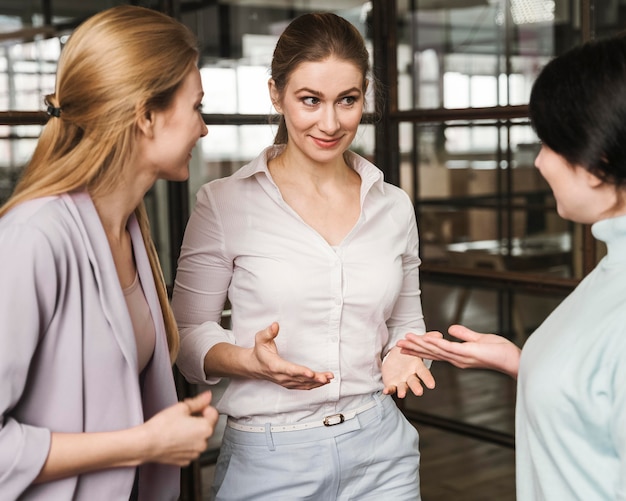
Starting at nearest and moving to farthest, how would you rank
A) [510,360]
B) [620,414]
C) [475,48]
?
[620,414] → [510,360] → [475,48]

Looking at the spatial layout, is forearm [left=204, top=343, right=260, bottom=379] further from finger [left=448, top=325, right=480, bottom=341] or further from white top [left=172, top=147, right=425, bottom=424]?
finger [left=448, top=325, right=480, bottom=341]

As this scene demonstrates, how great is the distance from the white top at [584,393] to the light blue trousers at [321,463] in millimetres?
477

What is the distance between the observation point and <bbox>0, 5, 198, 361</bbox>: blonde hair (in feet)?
4.69

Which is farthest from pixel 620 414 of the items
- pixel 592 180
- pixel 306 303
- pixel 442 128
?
pixel 442 128

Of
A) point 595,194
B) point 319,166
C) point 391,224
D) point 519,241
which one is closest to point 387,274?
point 391,224

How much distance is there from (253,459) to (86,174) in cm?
71

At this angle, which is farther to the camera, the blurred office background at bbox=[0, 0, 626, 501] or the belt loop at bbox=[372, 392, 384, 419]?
the blurred office background at bbox=[0, 0, 626, 501]

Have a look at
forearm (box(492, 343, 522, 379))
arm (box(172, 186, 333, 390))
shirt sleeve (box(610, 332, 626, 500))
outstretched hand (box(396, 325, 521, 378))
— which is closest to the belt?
arm (box(172, 186, 333, 390))

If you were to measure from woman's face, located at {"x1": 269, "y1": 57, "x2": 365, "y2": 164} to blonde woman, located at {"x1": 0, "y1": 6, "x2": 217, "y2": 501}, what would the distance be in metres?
0.35

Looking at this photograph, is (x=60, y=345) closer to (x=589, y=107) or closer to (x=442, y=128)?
(x=589, y=107)

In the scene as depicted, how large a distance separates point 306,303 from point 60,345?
59 cm

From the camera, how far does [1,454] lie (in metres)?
1.31

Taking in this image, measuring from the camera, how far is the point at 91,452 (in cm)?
136

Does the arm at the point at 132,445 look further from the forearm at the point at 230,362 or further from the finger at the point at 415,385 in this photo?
the finger at the point at 415,385
